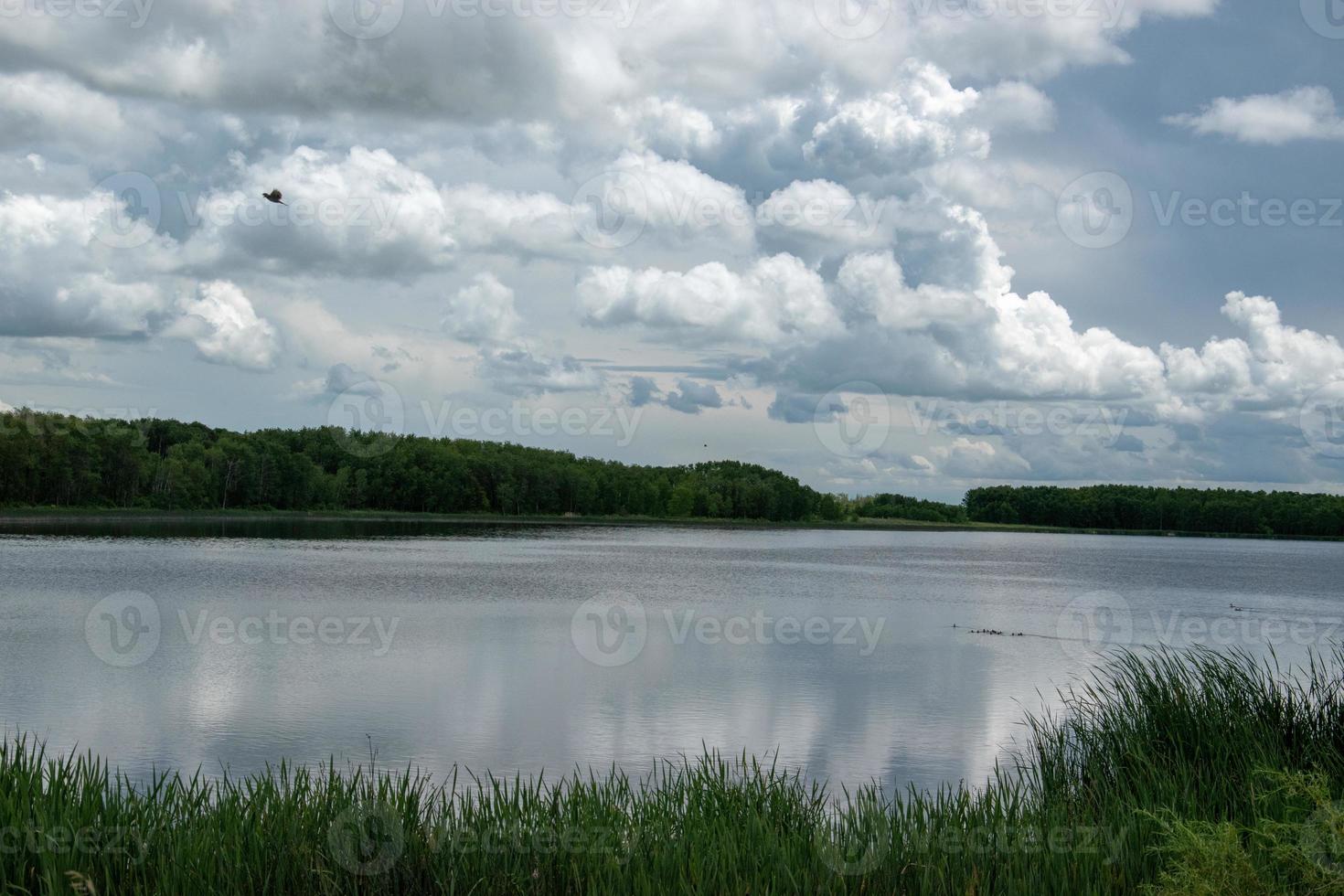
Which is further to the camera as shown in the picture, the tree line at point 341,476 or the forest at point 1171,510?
the forest at point 1171,510

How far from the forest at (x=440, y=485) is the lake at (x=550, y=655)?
4212 centimetres

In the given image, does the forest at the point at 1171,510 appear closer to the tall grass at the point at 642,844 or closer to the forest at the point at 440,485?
the forest at the point at 440,485

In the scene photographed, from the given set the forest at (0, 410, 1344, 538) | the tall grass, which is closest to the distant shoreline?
the forest at (0, 410, 1344, 538)

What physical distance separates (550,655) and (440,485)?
11390 cm

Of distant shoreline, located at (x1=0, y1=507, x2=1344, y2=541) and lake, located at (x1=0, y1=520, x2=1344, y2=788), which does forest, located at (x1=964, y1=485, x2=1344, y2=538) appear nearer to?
distant shoreline, located at (x1=0, y1=507, x2=1344, y2=541)

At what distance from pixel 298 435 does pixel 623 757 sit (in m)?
134

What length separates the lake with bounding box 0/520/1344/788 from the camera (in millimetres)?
15500

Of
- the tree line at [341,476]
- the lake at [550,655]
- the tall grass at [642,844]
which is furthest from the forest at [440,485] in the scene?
the tall grass at [642,844]

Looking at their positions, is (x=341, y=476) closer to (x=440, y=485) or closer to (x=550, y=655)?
(x=440, y=485)

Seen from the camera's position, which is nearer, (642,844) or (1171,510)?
(642,844)

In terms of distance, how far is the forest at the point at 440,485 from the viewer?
301 ft

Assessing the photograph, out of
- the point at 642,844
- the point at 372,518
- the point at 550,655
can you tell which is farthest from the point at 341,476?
the point at 642,844

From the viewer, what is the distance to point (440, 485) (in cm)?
13550

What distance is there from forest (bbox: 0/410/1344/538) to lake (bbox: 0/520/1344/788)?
138ft
